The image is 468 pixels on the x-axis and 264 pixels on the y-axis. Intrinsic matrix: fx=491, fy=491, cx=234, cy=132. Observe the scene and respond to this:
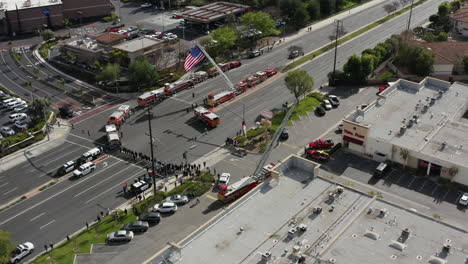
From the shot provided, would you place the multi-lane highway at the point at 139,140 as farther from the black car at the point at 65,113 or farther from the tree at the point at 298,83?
the tree at the point at 298,83

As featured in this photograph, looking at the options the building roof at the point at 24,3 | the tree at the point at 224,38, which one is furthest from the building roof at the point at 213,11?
the building roof at the point at 24,3

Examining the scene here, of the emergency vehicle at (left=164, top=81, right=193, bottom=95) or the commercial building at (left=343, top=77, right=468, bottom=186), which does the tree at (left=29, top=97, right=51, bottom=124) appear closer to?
the emergency vehicle at (left=164, top=81, right=193, bottom=95)

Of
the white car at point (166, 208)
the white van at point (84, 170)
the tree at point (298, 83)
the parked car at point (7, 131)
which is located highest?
the tree at point (298, 83)

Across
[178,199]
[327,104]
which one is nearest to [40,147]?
[178,199]

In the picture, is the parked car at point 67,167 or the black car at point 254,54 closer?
the parked car at point 67,167

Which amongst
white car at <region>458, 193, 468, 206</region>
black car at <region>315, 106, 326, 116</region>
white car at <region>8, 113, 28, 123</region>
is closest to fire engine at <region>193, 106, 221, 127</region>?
black car at <region>315, 106, 326, 116</region>

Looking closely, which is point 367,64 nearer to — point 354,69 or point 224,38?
point 354,69
